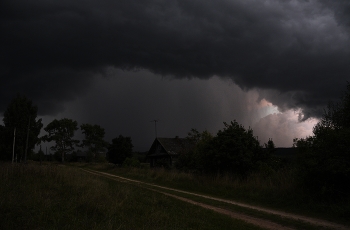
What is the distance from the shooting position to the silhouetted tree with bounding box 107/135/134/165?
7175 centimetres

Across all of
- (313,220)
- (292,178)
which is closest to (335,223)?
(313,220)

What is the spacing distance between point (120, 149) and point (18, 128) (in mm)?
31334

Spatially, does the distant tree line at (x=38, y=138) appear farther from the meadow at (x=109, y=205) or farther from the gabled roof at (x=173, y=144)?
the meadow at (x=109, y=205)

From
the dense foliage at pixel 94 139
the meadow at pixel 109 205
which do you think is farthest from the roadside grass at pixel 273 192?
the dense foliage at pixel 94 139

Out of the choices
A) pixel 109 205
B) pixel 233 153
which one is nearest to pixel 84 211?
pixel 109 205

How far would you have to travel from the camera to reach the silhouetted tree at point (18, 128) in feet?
137

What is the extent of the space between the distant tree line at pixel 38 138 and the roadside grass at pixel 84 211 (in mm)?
29383

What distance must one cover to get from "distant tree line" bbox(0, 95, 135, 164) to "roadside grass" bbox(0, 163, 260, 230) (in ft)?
96.4

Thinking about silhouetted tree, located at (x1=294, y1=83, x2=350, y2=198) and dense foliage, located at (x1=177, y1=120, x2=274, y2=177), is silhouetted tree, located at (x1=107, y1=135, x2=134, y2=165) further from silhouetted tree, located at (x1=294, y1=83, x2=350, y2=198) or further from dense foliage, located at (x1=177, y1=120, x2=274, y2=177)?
silhouetted tree, located at (x1=294, y1=83, x2=350, y2=198)

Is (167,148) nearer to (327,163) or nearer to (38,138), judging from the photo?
(38,138)

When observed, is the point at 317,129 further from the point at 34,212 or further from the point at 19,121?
the point at 19,121

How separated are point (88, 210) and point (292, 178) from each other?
10.9 metres

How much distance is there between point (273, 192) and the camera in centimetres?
1641

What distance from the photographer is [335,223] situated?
10.8m
